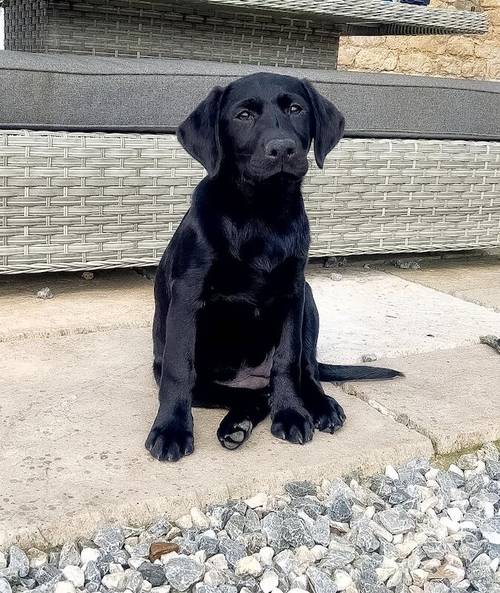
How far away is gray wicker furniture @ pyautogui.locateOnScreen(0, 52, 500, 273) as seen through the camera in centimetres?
267

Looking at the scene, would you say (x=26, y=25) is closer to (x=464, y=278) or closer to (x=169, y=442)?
(x=464, y=278)

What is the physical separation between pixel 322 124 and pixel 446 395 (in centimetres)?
A: 80

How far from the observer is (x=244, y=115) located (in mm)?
1761

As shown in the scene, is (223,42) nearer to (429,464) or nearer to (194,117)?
(194,117)

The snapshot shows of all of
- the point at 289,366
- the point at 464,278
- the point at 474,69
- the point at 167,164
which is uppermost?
the point at 474,69

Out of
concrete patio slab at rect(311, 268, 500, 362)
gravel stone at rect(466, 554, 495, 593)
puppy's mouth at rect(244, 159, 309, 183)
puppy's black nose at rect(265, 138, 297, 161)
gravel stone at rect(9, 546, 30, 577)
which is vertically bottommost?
concrete patio slab at rect(311, 268, 500, 362)

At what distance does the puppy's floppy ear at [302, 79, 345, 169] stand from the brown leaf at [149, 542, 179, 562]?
994 millimetres

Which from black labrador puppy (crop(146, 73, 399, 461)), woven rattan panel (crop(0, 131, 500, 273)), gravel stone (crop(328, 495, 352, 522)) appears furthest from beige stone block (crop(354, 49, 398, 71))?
gravel stone (crop(328, 495, 352, 522))

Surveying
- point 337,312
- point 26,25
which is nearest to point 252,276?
point 337,312

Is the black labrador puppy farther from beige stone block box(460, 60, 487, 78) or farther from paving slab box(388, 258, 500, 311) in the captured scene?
beige stone block box(460, 60, 487, 78)

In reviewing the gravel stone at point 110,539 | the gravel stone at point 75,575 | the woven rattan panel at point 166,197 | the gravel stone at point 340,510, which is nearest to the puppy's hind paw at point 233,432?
the gravel stone at point 340,510

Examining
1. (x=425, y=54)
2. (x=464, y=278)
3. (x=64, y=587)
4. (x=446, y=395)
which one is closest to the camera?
(x=64, y=587)

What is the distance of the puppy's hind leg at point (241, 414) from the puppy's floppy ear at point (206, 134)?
1.82ft

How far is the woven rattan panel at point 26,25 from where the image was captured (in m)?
3.74
